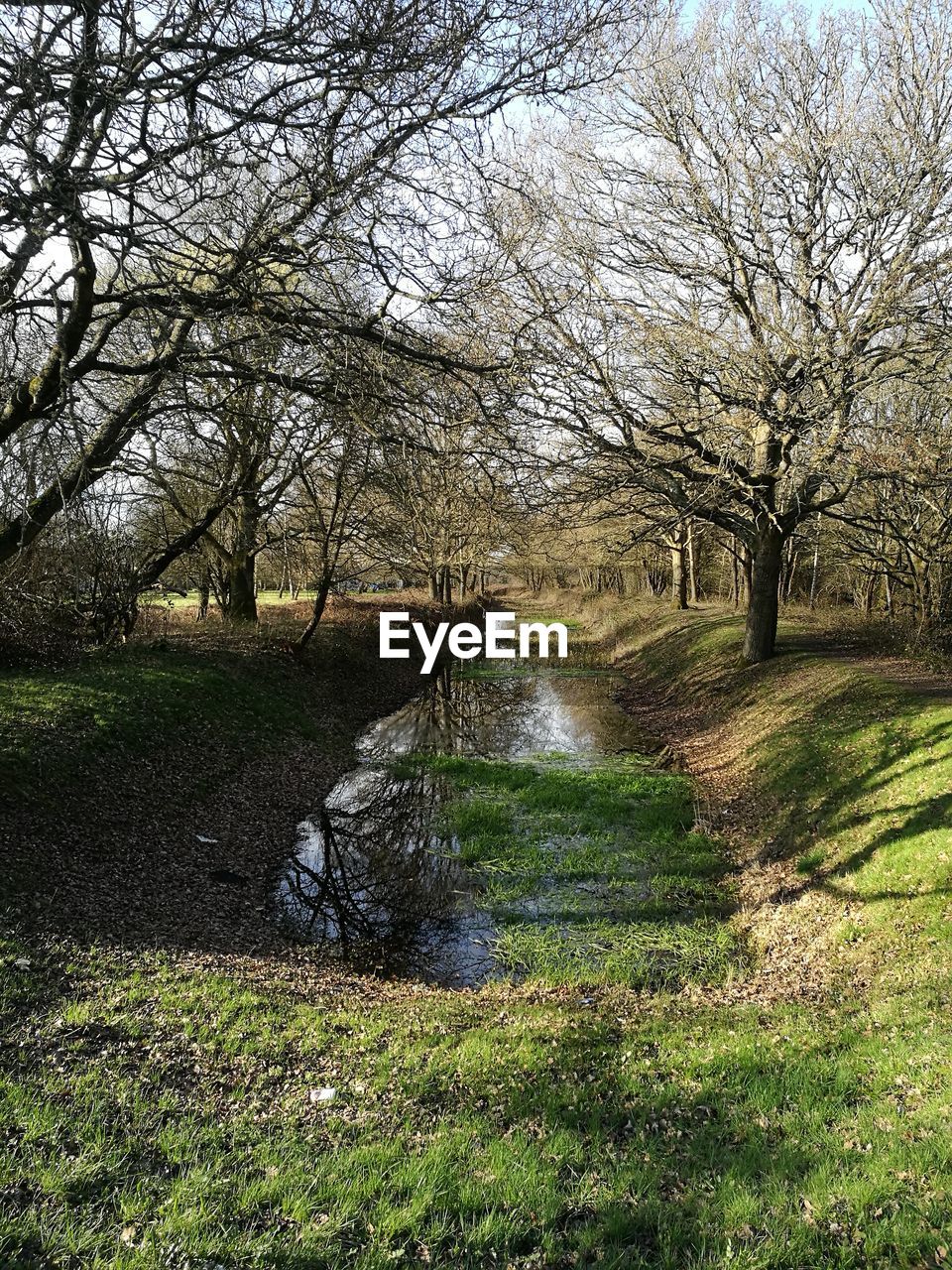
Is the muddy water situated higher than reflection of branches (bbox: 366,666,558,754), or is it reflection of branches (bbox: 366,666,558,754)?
reflection of branches (bbox: 366,666,558,754)

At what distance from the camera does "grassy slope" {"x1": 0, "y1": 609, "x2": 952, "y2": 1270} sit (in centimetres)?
339

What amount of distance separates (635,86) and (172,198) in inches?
450

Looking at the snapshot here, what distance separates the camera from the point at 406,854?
35.6ft

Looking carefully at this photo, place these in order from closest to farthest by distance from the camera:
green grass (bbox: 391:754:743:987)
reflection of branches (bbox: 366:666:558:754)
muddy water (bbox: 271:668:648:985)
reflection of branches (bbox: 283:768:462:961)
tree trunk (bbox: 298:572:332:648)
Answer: green grass (bbox: 391:754:743:987) → muddy water (bbox: 271:668:648:985) → reflection of branches (bbox: 283:768:462:961) → reflection of branches (bbox: 366:666:558:754) → tree trunk (bbox: 298:572:332:648)

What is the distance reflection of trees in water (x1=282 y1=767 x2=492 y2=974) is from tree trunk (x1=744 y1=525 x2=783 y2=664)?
886cm

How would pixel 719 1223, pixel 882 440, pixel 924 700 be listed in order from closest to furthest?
1. pixel 719 1223
2. pixel 924 700
3. pixel 882 440

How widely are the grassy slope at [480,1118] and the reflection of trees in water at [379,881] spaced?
1372 mm

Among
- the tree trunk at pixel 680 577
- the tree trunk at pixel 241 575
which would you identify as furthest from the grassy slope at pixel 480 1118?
the tree trunk at pixel 680 577

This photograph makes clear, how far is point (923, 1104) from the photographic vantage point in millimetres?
4457

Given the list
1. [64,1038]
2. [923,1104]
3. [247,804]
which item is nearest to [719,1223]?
[923,1104]

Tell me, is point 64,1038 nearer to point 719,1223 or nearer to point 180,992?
point 180,992

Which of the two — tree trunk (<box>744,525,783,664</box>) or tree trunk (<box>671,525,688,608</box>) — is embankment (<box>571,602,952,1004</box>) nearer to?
tree trunk (<box>744,525,783,664</box>)

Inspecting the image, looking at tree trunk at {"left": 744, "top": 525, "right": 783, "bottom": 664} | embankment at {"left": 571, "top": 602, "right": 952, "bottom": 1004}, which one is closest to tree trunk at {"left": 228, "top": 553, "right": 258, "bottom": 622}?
embankment at {"left": 571, "top": 602, "right": 952, "bottom": 1004}

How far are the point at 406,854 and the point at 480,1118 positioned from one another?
21.0 feet
